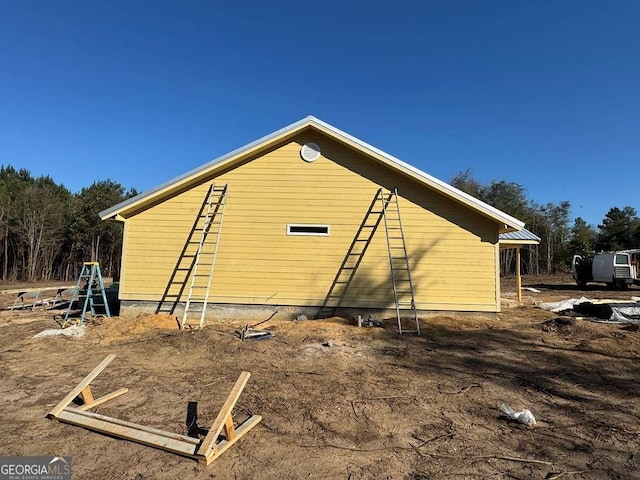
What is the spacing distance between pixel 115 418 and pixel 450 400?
13.5 ft

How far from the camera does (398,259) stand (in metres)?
10.4

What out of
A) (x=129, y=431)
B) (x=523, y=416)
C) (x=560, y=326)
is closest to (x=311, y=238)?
(x=560, y=326)

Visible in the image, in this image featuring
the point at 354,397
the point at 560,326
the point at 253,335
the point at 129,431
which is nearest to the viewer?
the point at 129,431

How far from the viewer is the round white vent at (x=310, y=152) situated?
10.8 metres

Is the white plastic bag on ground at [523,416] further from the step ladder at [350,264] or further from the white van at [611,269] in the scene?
the white van at [611,269]

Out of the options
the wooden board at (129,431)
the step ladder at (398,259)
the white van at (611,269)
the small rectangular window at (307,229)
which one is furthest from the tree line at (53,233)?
the white van at (611,269)

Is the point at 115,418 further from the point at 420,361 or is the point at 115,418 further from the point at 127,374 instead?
the point at 420,361

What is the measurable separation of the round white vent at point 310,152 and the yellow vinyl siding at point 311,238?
0.14m

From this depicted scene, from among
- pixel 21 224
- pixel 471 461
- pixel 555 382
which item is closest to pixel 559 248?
pixel 555 382

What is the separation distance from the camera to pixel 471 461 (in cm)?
348

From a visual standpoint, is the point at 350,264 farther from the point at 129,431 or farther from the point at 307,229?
the point at 129,431

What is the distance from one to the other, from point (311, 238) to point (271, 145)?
288 centimetres

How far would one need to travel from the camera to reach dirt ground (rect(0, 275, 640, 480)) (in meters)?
3.48

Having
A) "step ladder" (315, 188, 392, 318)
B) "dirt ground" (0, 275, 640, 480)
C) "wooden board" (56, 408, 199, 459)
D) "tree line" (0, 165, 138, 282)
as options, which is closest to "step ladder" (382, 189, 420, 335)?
"step ladder" (315, 188, 392, 318)
